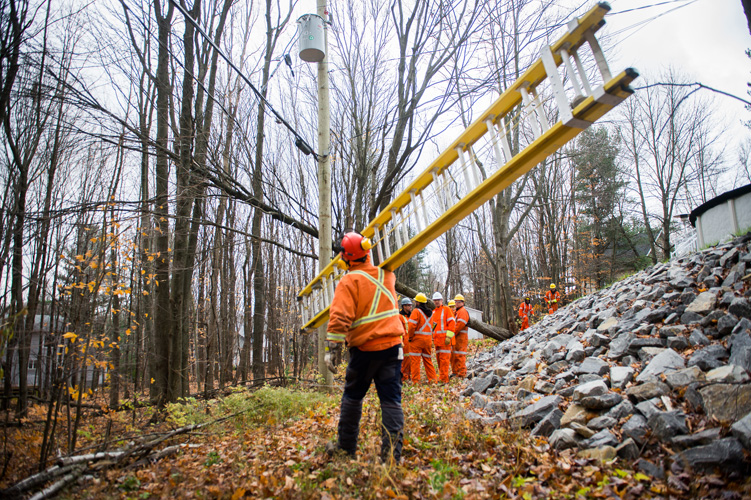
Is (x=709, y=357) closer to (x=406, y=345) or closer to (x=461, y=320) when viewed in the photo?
(x=461, y=320)

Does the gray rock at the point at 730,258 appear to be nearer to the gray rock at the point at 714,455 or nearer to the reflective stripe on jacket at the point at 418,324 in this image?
the gray rock at the point at 714,455

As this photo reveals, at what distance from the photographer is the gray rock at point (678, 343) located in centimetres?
488

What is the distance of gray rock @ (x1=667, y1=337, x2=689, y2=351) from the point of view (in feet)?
16.0

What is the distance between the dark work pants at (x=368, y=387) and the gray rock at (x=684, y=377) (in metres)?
2.83

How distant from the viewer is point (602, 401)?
409cm

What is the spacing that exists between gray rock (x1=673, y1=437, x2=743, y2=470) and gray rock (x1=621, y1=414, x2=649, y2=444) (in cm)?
42

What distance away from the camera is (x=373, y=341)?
12.5ft

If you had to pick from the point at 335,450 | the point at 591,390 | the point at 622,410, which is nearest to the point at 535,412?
the point at 591,390

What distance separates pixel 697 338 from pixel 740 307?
0.69 metres

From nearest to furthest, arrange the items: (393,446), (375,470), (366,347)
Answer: (375,470), (393,446), (366,347)

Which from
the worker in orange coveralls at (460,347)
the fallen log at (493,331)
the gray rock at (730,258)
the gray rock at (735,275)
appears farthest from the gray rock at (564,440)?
the fallen log at (493,331)

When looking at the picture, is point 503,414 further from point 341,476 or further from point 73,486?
point 73,486

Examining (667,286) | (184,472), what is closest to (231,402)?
(184,472)

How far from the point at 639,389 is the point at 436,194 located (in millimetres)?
3050
